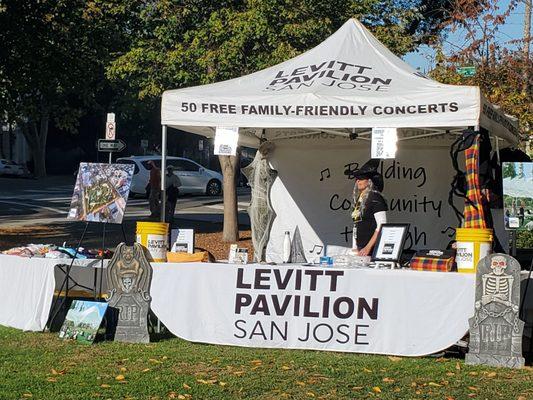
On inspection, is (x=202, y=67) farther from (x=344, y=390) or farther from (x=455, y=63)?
(x=344, y=390)

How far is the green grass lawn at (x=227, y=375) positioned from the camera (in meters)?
6.77

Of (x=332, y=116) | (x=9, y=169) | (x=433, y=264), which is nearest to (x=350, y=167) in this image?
(x=332, y=116)

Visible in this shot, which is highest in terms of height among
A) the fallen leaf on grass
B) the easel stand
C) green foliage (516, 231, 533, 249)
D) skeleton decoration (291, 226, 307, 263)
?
green foliage (516, 231, 533, 249)

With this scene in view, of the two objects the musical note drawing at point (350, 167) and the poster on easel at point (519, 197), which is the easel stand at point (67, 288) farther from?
the poster on easel at point (519, 197)

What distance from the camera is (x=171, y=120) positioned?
973 cm

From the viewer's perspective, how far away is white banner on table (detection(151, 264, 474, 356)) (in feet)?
26.6

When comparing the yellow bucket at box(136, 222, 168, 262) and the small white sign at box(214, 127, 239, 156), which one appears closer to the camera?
the yellow bucket at box(136, 222, 168, 262)

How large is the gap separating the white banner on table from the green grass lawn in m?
0.15

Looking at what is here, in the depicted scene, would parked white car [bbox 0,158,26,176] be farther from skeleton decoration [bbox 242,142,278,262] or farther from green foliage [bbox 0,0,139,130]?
skeleton decoration [bbox 242,142,278,262]

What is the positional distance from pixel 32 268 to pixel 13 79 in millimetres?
8578

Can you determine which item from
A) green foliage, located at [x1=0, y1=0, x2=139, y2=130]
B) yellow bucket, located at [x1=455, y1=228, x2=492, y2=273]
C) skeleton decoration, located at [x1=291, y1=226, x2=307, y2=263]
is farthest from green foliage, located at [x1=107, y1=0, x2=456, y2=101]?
yellow bucket, located at [x1=455, y1=228, x2=492, y2=273]

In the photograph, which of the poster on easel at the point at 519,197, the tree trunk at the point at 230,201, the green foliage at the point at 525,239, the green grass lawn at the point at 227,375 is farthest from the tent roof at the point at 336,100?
the tree trunk at the point at 230,201

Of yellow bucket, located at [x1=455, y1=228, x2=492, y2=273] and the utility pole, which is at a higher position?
the utility pole

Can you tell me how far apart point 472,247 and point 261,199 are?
4.58 metres
